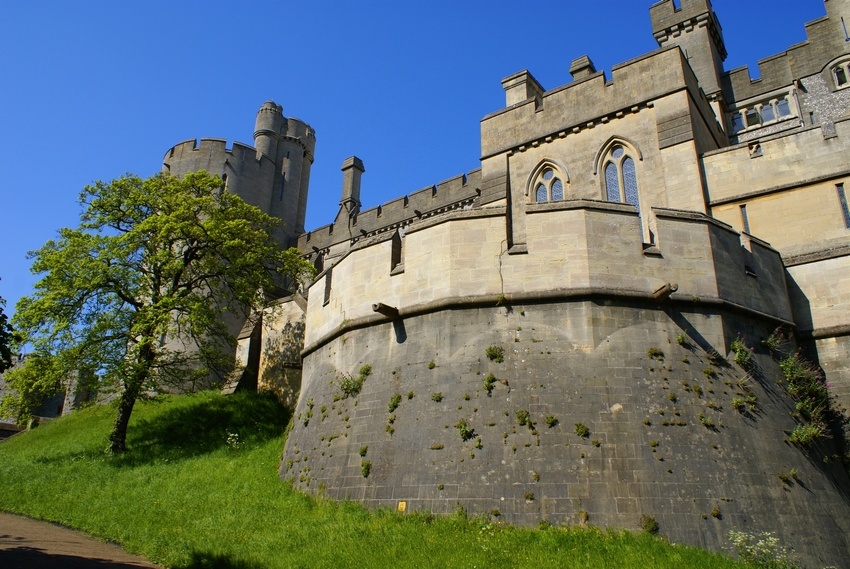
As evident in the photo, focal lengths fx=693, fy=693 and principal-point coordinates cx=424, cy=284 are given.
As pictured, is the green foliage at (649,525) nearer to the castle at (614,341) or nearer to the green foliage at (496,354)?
the castle at (614,341)

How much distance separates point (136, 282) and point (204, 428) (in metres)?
4.97

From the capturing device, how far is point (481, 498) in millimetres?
10414

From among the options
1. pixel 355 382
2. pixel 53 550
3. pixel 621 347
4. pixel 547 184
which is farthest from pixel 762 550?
pixel 547 184

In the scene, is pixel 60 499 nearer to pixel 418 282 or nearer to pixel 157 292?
pixel 157 292

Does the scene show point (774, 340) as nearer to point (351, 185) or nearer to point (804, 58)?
point (804, 58)

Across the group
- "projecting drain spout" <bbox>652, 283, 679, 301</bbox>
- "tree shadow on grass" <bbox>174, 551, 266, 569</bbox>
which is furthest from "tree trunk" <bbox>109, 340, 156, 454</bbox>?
"projecting drain spout" <bbox>652, 283, 679, 301</bbox>

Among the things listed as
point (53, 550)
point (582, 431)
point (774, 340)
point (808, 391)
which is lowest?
point (53, 550)

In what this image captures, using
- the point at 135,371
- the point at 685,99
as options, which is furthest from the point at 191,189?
the point at 685,99

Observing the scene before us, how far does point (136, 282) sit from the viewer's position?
2084 centimetres

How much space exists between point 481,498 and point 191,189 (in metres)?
16.6

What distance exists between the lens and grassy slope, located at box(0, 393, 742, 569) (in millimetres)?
9164

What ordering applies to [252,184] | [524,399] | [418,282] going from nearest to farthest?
[524,399] < [418,282] < [252,184]

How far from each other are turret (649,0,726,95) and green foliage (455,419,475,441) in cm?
1795

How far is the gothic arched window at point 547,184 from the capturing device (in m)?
18.9
